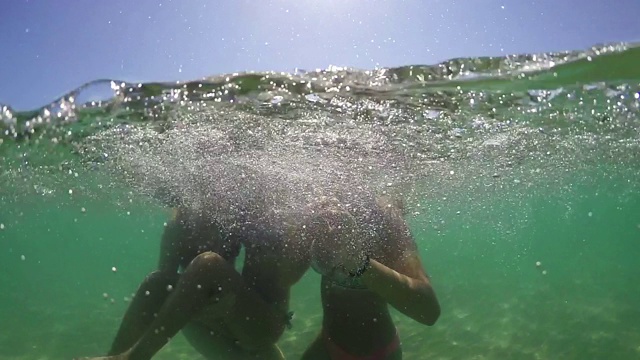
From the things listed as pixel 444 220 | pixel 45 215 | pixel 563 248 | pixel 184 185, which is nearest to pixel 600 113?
pixel 184 185

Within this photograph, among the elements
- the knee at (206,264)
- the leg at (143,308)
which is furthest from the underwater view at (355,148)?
the knee at (206,264)

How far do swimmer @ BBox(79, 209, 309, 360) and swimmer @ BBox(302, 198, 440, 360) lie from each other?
64 cm

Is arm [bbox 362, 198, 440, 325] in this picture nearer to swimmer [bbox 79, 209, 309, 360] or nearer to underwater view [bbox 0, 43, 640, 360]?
swimmer [bbox 79, 209, 309, 360]

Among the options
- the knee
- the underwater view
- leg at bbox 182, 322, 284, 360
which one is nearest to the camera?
the knee

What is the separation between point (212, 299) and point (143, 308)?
1.20 m

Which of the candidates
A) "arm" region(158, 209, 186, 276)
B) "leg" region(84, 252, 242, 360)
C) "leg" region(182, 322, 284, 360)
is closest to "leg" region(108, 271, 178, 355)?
"leg" region(182, 322, 284, 360)

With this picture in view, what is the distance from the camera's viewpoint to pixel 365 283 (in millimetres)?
5285

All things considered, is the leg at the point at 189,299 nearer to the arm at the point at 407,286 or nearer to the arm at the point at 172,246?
the arm at the point at 407,286

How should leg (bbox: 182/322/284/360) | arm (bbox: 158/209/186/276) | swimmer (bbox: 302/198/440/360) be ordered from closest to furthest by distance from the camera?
1. swimmer (bbox: 302/198/440/360)
2. leg (bbox: 182/322/284/360)
3. arm (bbox: 158/209/186/276)

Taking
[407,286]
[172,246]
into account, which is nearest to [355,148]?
[172,246]

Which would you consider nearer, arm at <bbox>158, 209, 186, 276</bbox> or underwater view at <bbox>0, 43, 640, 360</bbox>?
arm at <bbox>158, 209, 186, 276</bbox>

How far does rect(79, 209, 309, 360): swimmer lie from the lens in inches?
186

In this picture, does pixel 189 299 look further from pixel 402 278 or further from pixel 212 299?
pixel 402 278

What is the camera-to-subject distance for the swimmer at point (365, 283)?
17.1 ft
